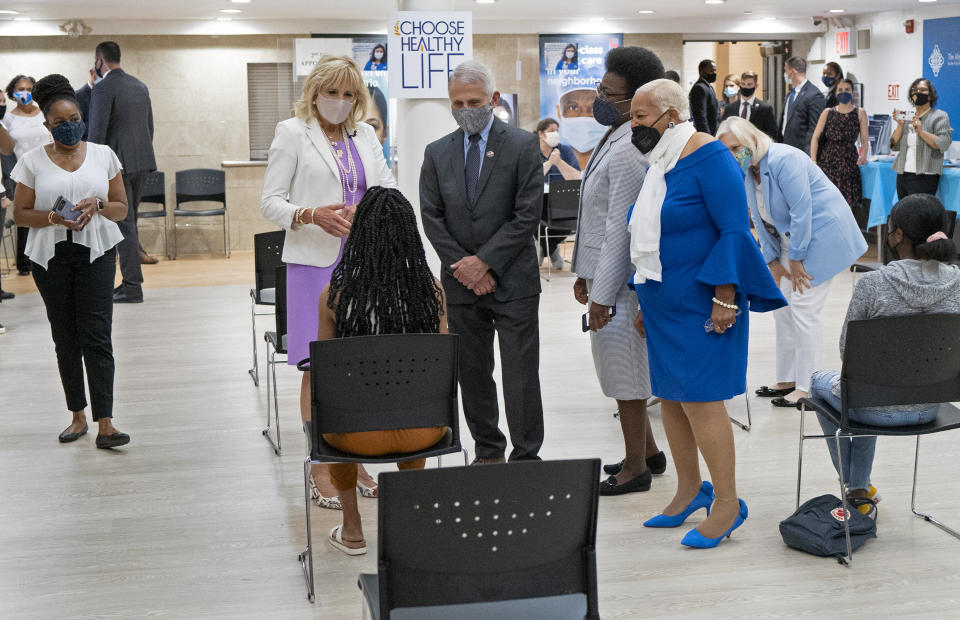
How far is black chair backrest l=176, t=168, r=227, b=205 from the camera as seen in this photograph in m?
→ 12.9

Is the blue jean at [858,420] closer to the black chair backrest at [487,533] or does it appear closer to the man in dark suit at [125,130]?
the black chair backrest at [487,533]

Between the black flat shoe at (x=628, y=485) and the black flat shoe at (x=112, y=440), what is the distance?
2.38 metres

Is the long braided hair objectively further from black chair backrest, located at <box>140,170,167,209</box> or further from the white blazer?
black chair backrest, located at <box>140,170,167,209</box>

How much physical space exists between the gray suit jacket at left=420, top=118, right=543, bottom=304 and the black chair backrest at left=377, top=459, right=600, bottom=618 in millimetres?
2075

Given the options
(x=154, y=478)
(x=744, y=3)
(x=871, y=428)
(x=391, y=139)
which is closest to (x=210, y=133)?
(x=391, y=139)

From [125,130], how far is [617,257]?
6.71 meters

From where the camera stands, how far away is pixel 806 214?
520cm

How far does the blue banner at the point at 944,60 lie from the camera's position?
1320 centimetres

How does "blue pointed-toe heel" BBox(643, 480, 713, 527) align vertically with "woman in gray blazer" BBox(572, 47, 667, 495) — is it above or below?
below

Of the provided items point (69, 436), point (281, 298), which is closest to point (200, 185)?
point (69, 436)

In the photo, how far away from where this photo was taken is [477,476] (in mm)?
2168

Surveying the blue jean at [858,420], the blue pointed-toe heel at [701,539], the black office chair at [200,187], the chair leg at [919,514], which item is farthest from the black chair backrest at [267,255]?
the black office chair at [200,187]

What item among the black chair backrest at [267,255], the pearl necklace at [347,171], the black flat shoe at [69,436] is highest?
the pearl necklace at [347,171]

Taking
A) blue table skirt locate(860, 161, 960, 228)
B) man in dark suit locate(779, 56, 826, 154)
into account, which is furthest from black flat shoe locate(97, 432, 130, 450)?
man in dark suit locate(779, 56, 826, 154)
